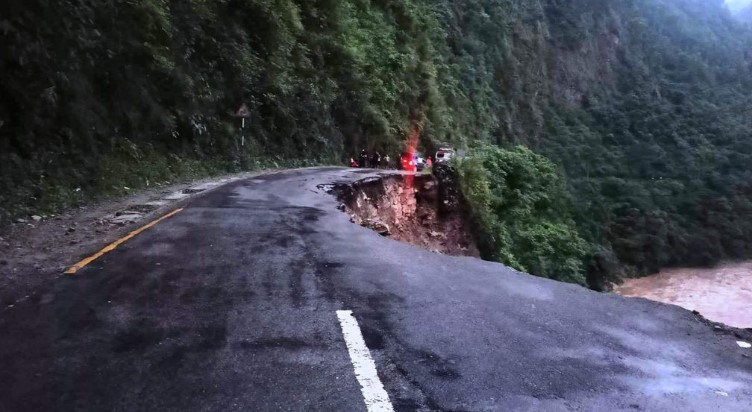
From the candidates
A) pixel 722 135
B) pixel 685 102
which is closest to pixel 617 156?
pixel 722 135

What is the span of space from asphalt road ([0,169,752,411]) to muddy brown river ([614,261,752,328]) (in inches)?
1256

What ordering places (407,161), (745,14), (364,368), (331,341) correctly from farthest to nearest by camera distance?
(745,14), (407,161), (331,341), (364,368)

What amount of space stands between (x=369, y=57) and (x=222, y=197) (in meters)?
26.1

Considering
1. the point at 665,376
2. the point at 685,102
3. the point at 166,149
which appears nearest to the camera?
the point at 665,376

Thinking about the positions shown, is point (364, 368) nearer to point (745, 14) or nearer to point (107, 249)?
point (107, 249)

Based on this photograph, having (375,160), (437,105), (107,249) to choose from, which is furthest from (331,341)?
(437,105)

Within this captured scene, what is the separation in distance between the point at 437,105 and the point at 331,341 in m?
40.8

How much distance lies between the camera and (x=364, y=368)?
4.30m

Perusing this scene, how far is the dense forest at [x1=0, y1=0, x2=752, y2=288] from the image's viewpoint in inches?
532

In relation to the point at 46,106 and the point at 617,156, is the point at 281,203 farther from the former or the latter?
the point at 617,156

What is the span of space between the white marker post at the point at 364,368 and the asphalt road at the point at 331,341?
0.05 meters

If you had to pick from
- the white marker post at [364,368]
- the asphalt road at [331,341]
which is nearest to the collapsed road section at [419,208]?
the asphalt road at [331,341]

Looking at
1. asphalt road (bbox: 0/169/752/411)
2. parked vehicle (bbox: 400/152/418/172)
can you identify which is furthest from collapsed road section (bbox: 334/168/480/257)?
parked vehicle (bbox: 400/152/418/172)

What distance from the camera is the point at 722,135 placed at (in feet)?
208
